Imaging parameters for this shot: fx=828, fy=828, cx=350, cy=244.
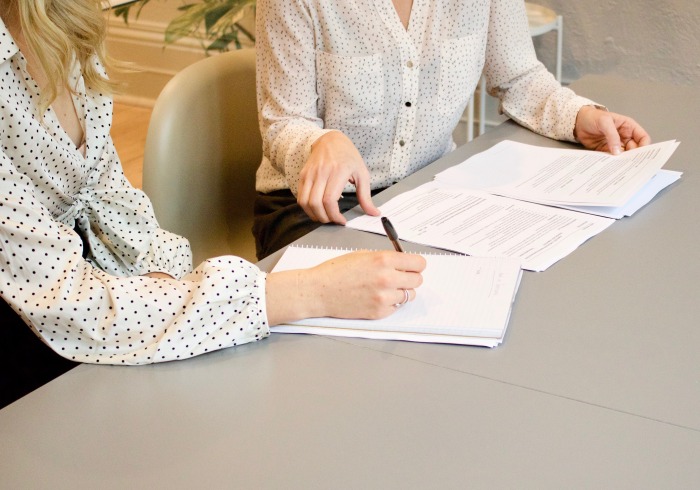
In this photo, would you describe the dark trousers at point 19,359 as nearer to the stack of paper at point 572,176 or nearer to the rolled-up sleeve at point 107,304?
the rolled-up sleeve at point 107,304

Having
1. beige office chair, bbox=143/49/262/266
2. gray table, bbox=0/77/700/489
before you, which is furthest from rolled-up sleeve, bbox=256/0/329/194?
gray table, bbox=0/77/700/489

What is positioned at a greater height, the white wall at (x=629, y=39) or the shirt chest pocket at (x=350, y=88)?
the shirt chest pocket at (x=350, y=88)

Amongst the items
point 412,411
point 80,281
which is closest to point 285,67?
point 80,281

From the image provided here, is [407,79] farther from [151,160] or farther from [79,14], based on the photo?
[79,14]

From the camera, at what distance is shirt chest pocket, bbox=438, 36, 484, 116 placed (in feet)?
5.14

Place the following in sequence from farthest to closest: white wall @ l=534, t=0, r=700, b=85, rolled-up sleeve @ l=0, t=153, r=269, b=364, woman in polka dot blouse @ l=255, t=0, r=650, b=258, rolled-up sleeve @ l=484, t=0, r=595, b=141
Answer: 1. white wall @ l=534, t=0, r=700, b=85
2. rolled-up sleeve @ l=484, t=0, r=595, b=141
3. woman in polka dot blouse @ l=255, t=0, r=650, b=258
4. rolled-up sleeve @ l=0, t=153, r=269, b=364

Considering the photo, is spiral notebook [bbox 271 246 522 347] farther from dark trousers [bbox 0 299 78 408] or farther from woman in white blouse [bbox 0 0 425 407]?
dark trousers [bbox 0 299 78 408]

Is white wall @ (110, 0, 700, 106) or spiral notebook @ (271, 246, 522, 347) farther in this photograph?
white wall @ (110, 0, 700, 106)

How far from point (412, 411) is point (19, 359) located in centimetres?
61

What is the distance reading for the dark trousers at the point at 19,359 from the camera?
1.13m

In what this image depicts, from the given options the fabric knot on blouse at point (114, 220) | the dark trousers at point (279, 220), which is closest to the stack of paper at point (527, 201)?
the dark trousers at point (279, 220)

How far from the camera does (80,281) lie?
3.14 ft

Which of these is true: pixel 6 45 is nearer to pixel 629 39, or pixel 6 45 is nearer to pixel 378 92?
pixel 378 92

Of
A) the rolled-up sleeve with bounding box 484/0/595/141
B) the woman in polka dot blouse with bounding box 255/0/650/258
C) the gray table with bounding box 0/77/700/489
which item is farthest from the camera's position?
the rolled-up sleeve with bounding box 484/0/595/141
